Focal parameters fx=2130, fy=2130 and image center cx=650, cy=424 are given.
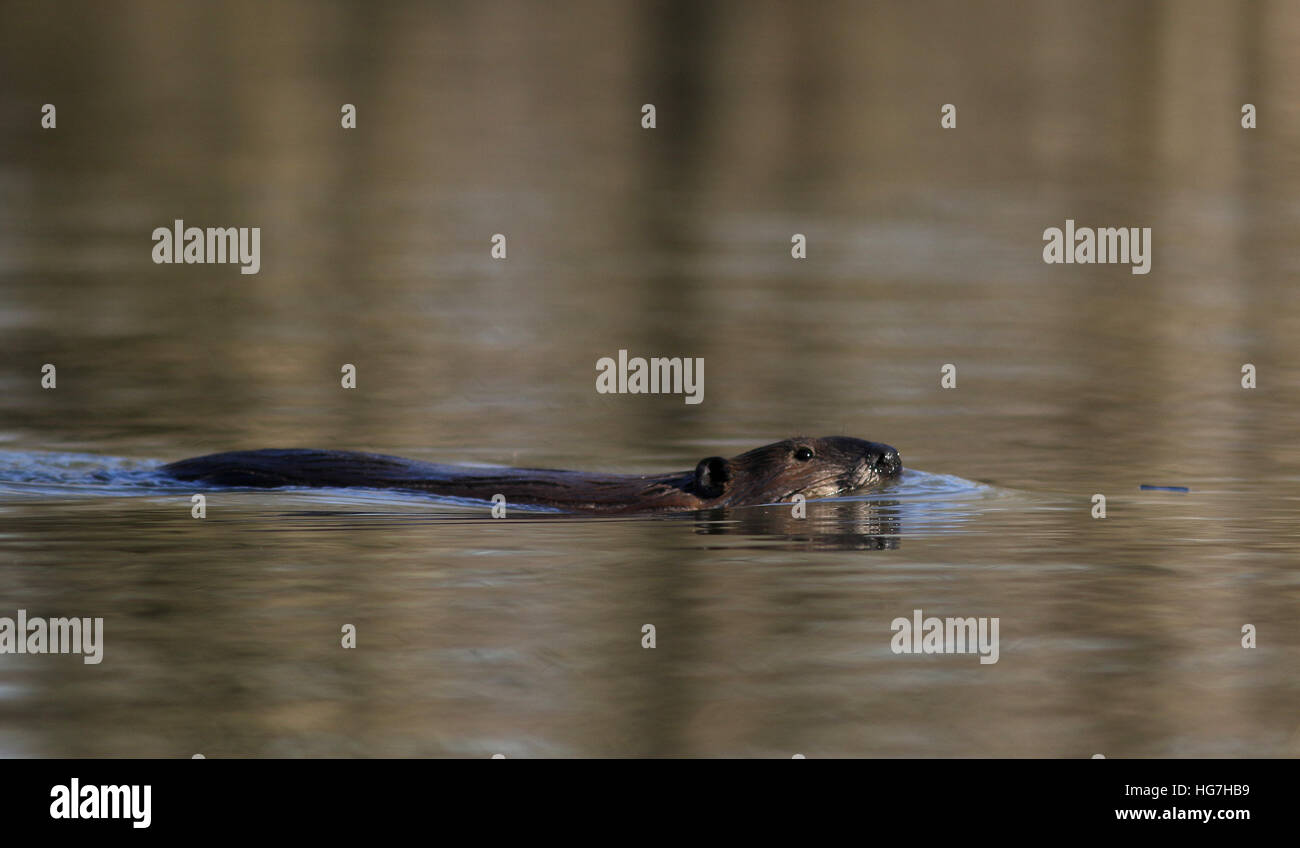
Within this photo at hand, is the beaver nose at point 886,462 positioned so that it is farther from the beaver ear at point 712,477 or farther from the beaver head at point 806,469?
the beaver ear at point 712,477

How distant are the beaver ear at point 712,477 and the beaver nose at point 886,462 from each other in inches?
35.4

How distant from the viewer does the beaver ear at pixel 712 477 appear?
11.4m

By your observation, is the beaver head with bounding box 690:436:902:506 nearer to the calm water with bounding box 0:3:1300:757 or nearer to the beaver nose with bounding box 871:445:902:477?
the beaver nose with bounding box 871:445:902:477

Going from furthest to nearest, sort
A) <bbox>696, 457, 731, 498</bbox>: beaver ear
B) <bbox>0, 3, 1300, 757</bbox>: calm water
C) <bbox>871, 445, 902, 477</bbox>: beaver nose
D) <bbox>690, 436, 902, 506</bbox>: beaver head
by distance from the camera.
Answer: <bbox>871, 445, 902, 477</bbox>: beaver nose < <bbox>690, 436, 902, 506</bbox>: beaver head < <bbox>696, 457, 731, 498</bbox>: beaver ear < <bbox>0, 3, 1300, 757</bbox>: calm water

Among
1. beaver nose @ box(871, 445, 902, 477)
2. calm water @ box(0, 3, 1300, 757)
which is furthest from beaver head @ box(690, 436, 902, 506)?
calm water @ box(0, 3, 1300, 757)

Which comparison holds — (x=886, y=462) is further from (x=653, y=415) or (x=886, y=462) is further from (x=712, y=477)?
(x=653, y=415)

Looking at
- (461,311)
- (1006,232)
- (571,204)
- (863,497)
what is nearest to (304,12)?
(571,204)

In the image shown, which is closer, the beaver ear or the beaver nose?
the beaver ear

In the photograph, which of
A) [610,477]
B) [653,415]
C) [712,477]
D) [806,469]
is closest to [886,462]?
[806,469]

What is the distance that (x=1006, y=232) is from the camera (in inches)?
1034

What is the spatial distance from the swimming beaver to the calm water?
22 centimetres

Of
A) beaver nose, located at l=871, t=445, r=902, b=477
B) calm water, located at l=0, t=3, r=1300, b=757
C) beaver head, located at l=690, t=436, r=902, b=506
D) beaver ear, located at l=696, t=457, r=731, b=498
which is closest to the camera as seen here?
calm water, located at l=0, t=3, r=1300, b=757

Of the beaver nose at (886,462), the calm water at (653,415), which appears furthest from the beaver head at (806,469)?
the calm water at (653,415)

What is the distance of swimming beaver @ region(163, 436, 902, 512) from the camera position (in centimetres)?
1145
